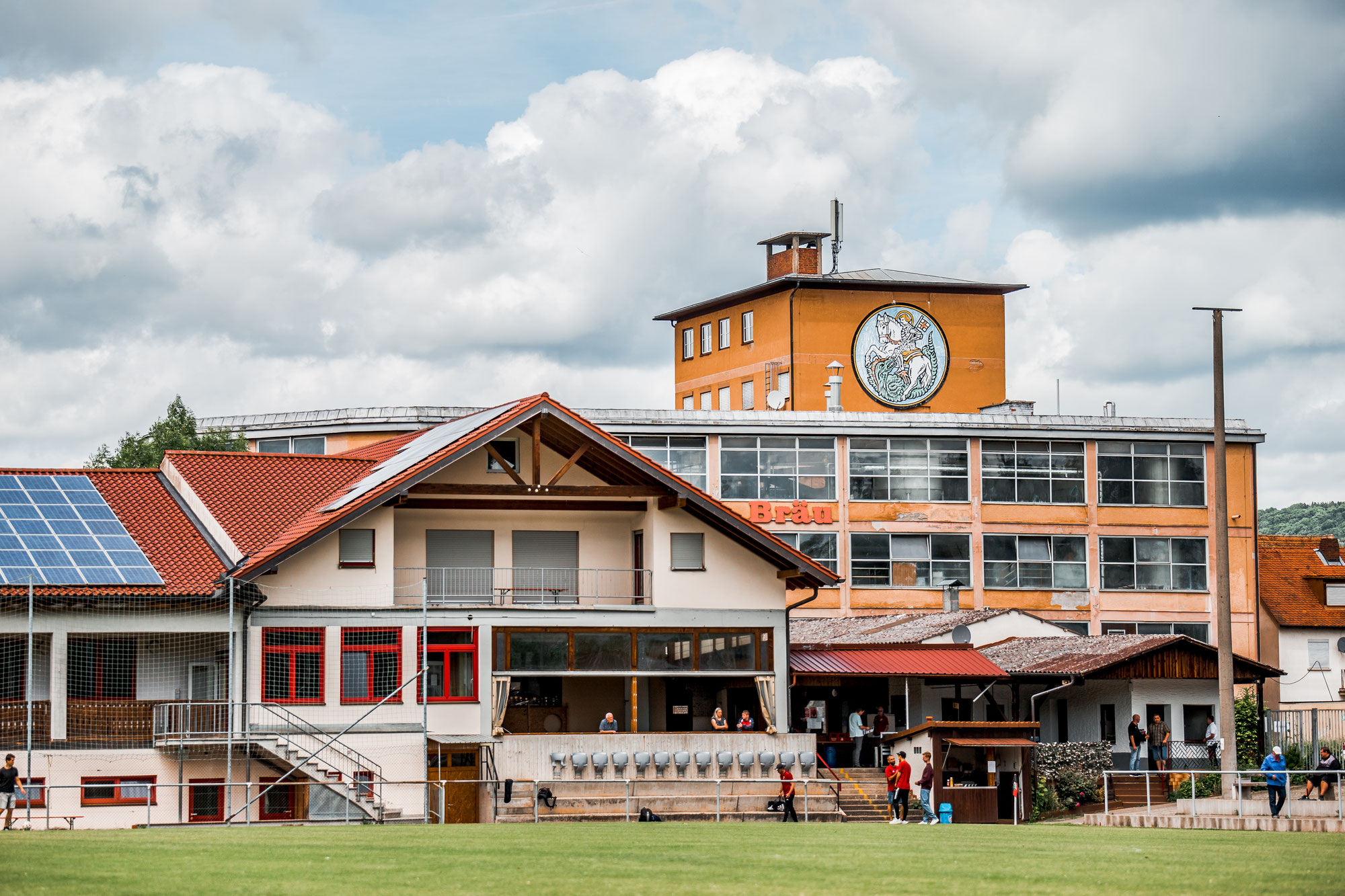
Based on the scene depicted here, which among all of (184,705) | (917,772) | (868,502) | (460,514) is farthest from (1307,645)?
(184,705)

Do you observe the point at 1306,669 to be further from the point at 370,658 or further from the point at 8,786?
the point at 8,786

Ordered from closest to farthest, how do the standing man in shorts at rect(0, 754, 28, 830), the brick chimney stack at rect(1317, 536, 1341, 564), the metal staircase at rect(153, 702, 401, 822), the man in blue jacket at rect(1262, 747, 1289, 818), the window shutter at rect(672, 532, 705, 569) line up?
1. the standing man in shorts at rect(0, 754, 28, 830)
2. the man in blue jacket at rect(1262, 747, 1289, 818)
3. the metal staircase at rect(153, 702, 401, 822)
4. the window shutter at rect(672, 532, 705, 569)
5. the brick chimney stack at rect(1317, 536, 1341, 564)

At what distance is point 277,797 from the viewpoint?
127 ft

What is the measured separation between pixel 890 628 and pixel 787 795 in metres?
15.9

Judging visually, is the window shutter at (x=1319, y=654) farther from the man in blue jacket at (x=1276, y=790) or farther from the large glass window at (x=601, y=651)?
the man in blue jacket at (x=1276, y=790)

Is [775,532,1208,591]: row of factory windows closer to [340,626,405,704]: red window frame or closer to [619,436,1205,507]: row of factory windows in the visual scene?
[619,436,1205,507]: row of factory windows

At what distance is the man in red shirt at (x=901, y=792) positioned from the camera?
35.8 meters

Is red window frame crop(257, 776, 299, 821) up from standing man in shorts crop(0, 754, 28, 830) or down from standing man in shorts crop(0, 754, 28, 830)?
down

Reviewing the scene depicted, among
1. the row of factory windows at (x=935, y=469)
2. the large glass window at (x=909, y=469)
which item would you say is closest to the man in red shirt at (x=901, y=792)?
the row of factory windows at (x=935, y=469)

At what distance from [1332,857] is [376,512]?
24.5 metres

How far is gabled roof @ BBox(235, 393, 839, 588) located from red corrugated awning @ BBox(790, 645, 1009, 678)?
2315mm

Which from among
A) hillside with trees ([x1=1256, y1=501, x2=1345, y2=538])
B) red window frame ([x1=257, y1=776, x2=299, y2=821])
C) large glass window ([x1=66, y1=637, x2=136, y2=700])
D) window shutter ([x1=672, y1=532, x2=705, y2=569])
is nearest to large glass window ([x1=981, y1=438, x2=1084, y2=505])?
window shutter ([x1=672, y1=532, x2=705, y2=569])

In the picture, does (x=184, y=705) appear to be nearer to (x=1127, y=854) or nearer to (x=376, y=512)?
(x=376, y=512)

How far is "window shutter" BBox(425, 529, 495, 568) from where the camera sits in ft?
141
